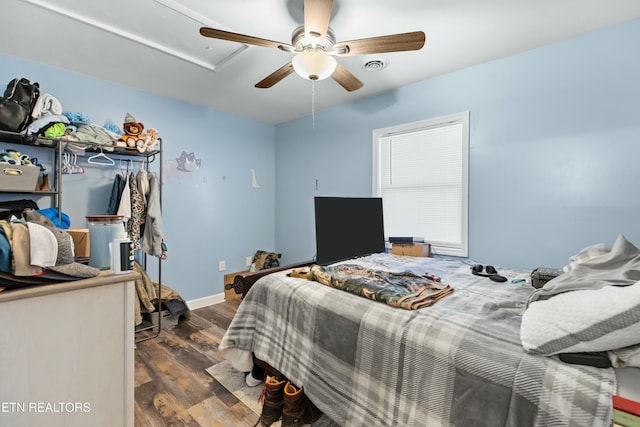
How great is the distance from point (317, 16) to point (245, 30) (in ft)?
2.38

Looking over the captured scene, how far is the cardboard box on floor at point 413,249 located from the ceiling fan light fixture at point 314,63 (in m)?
1.60

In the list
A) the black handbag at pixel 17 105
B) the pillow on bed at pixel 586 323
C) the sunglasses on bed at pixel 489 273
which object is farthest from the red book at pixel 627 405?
the black handbag at pixel 17 105

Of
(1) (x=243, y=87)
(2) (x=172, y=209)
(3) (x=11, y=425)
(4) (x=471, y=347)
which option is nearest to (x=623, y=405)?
(4) (x=471, y=347)

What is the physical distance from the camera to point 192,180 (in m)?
3.14

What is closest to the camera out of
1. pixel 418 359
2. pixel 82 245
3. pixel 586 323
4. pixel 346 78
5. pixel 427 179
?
pixel 586 323

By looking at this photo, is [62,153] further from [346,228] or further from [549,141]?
[549,141]

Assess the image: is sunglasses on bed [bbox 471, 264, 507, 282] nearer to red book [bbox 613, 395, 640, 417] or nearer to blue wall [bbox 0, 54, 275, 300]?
red book [bbox 613, 395, 640, 417]

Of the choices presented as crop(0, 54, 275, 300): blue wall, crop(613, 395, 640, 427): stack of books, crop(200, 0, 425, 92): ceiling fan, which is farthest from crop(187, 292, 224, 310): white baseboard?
crop(613, 395, 640, 427): stack of books

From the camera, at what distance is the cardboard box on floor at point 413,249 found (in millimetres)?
2473

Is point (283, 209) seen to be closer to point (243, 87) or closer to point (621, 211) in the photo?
point (243, 87)

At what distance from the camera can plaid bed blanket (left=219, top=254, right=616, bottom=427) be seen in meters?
0.76

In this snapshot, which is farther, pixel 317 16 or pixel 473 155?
pixel 473 155

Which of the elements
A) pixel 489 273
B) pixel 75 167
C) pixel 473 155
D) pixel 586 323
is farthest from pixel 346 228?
pixel 75 167

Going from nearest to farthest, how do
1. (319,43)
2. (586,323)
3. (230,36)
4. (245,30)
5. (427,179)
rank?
(586,323), (230,36), (319,43), (245,30), (427,179)
